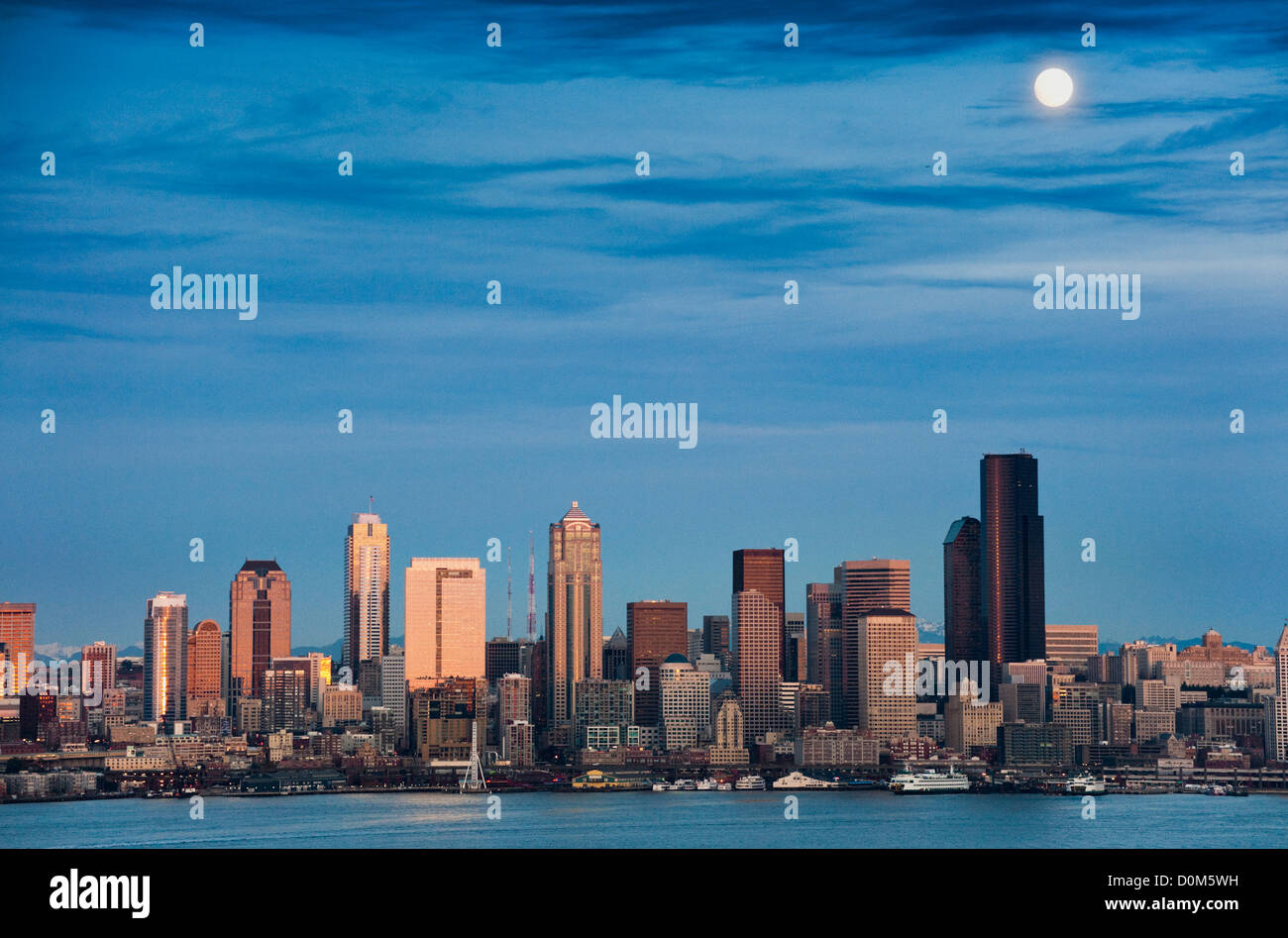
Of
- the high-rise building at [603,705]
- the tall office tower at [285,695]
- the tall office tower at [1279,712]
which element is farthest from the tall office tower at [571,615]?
the tall office tower at [1279,712]

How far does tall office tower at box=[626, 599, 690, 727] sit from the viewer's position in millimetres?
28719

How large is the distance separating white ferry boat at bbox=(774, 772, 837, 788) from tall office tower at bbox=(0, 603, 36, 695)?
1173 centimetres

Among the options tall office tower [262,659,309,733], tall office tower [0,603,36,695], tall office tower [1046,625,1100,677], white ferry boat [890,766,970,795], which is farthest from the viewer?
tall office tower [1046,625,1100,677]

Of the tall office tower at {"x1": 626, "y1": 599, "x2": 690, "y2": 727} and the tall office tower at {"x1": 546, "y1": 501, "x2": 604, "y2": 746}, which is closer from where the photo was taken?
the tall office tower at {"x1": 546, "y1": 501, "x2": 604, "y2": 746}

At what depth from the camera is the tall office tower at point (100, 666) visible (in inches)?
958

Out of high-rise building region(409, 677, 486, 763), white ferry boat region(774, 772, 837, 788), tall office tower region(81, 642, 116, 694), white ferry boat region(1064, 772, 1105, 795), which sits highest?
tall office tower region(81, 642, 116, 694)

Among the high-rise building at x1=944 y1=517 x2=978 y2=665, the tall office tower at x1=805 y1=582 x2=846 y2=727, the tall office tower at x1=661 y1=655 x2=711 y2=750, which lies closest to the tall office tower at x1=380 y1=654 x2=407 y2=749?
the tall office tower at x1=661 y1=655 x2=711 y2=750

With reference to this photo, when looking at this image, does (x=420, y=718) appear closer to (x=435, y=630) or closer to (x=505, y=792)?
(x=435, y=630)

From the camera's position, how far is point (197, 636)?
26750 millimetres

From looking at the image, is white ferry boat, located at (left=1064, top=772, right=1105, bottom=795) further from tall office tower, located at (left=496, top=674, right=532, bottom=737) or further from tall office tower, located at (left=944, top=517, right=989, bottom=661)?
tall office tower, located at (left=496, top=674, right=532, bottom=737)

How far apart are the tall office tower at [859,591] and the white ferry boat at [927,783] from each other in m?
3.48

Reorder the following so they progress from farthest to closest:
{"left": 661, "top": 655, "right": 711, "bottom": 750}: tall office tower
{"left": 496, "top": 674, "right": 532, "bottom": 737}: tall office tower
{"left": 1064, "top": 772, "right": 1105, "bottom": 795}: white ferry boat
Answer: {"left": 661, "top": 655, "right": 711, "bottom": 750}: tall office tower
{"left": 496, "top": 674, "right": 532, "bottom": 737}: tall office tower
{"left": 1064, "top": 772, "right": 1105, "bottom": 795}: white ferry boat

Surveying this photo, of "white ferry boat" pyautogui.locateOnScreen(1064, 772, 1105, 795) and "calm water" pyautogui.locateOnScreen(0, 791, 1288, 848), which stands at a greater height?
"calm water" pyautogui.locateOnScreen(0, 791, 1288, 848)
